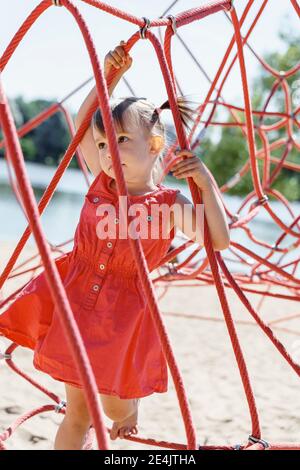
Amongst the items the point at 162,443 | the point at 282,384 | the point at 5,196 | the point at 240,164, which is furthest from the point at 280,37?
the point at 162,443

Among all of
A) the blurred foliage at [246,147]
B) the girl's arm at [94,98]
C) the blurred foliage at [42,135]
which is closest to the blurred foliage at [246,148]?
the blurred foliage at [246,147]

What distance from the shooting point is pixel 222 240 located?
829 mm

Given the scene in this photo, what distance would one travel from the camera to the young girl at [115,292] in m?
0.82

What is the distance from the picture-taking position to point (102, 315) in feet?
2.75

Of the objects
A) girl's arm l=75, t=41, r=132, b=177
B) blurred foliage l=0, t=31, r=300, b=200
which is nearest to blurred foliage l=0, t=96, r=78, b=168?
blurred foliage l=0, t=31, r=300, b=200

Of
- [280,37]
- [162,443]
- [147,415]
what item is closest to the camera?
[162,443]

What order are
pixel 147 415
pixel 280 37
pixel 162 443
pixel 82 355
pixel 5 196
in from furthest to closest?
pixel 280 37 < pixel 5 196 < pixel 147 415 < pixel 162 443 < pixel 82 355

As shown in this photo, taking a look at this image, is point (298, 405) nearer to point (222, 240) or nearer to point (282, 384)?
point (282, 384)

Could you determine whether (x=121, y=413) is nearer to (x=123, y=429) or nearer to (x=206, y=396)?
(x=123, y=429)

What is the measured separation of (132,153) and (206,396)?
1329 millimetres

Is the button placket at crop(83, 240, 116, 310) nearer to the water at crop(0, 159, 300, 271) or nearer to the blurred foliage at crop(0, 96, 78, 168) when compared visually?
the water at crop(0, 159, 300, 271)

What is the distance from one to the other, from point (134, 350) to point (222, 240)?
0.17m

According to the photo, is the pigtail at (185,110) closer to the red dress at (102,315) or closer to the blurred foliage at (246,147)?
the red dress at (102,315)

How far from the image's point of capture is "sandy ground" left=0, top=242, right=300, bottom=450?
65.7 inches
